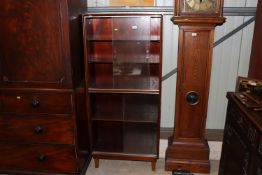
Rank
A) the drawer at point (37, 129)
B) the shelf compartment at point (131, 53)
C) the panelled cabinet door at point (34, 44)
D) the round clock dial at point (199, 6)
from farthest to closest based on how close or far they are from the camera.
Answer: the shelf compartment at point (131, 53) < the drawer at point (37, 129) < the round clock dial at point (199, 6) < the panelled cabinet door at point (34, 44)

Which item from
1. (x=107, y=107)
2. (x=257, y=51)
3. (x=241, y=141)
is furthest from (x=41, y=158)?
(x=257, y=51)

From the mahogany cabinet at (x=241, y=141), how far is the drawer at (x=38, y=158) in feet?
3.81

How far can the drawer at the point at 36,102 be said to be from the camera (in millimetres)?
1874

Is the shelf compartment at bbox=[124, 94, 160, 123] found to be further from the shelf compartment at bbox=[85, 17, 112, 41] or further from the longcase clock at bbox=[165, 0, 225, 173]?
the shelf compartment at bbox=[85, 17, 112, 41]

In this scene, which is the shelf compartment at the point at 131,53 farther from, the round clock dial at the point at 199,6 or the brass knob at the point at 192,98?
the round clock dial at the point at 199,6

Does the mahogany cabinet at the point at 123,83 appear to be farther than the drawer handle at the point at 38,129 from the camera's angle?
Yes

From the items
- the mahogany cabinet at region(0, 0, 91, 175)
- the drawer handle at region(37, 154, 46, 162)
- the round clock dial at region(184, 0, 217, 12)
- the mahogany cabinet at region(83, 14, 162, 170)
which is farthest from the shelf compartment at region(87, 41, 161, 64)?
the drawer handle at region(37, 154, 46, 162)

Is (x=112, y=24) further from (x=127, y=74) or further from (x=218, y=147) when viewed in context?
(x=218, y=147)

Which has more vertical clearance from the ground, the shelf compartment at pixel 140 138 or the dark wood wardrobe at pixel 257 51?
the dark wood wardrobe at pixel 257 51

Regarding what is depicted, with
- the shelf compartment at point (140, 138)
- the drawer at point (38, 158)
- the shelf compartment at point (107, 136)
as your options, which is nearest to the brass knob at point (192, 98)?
the shelf compartment at point (140, 138)

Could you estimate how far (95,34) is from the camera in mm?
2221

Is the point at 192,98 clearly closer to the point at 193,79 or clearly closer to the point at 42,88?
the point at 193,79

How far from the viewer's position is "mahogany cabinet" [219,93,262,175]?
4.10ft

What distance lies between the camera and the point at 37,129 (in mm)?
1948
